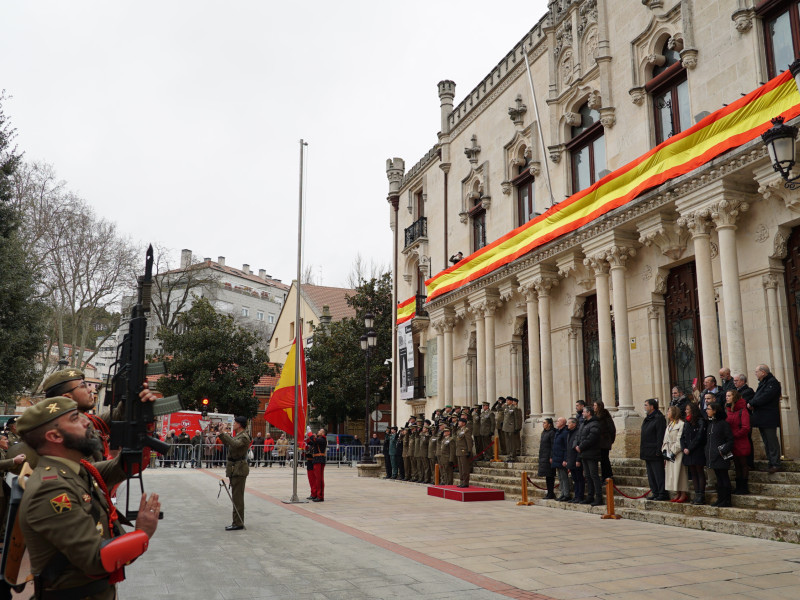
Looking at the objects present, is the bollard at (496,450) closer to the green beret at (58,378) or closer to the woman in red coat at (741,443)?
the woman in red coat at (741,443)

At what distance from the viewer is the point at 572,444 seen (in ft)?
41.8

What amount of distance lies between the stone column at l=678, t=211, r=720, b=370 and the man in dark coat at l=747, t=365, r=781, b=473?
252cm

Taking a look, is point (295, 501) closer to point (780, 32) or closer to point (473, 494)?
point (473, 494)

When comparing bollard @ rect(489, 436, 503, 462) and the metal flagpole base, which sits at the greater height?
bollard @ rect(489, 436, 503, 462)

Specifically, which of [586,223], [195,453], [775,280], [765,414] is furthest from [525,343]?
[195,453]

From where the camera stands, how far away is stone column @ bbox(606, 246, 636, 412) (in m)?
15.2

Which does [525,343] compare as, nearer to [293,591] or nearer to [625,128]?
[625,128]

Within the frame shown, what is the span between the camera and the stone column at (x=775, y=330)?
1186 centimetres

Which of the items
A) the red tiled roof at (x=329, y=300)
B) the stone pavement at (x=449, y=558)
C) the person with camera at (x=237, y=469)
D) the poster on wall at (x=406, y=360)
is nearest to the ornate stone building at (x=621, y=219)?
the poster on wall at (x=406, y=360)

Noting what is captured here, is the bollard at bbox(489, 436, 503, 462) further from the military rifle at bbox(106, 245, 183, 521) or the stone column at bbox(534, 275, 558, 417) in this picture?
the military rifle at bbox(106, 245, 183, 521)

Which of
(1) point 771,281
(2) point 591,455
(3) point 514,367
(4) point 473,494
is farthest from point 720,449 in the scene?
(3) point 514,367

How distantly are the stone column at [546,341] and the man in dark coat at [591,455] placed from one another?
6.27 m

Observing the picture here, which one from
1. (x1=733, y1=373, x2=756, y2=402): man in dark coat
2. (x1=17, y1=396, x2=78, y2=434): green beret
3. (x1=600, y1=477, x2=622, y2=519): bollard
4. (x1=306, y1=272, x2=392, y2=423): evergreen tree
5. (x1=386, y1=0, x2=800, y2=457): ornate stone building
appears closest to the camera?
(x1=17, y1=396, x2=78, y2=434): green beret

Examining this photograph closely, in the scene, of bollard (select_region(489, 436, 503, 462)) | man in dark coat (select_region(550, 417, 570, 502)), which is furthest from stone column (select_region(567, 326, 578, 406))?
man in dark coat (select_region(550, 417, 570, 502))
